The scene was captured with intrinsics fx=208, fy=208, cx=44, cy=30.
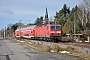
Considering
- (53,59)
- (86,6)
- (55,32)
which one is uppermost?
(86,6)

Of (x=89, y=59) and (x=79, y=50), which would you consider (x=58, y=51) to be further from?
(x=89, y=59)

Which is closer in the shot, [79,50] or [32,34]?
[79,50]

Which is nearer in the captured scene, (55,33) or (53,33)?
(53,33)

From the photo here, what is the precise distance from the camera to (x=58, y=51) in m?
21.3

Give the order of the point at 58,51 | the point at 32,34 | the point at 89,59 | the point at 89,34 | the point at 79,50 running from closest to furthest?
1. the point at 89,59
2. the point at 79,50
3. the point at 58,51
4. the point at 89,34
5. the point at 32,34

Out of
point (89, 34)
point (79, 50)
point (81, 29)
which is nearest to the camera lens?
point (79, 50)

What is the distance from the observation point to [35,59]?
1566 centimetres

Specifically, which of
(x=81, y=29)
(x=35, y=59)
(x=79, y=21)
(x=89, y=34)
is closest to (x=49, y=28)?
(x=89, y=34)

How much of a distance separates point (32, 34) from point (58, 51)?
31579mm

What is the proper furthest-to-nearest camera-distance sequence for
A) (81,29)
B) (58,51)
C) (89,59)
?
(81,29), (58,51), (89,59)

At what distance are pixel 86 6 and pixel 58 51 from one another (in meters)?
47.3

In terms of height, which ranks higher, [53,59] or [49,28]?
[49,28]

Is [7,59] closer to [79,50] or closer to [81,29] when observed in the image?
[79,50]

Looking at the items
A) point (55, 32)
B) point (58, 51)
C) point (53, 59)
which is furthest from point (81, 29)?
point (53, 59)
